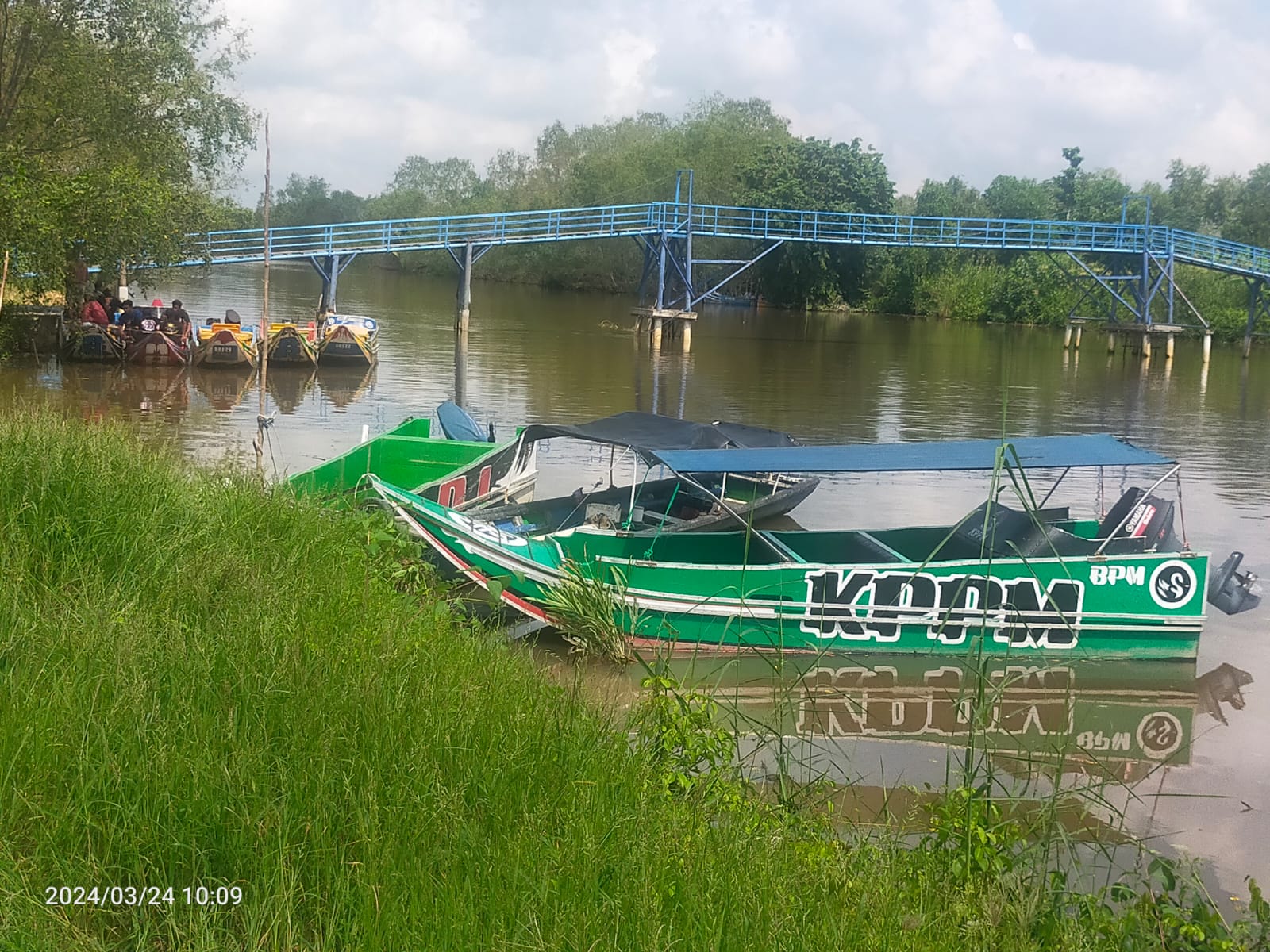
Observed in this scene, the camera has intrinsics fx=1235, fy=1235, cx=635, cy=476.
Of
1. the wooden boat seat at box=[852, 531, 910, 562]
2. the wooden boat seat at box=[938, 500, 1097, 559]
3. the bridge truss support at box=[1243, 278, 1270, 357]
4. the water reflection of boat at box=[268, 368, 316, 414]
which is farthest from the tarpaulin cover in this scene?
the bridge truss support at box=[1243, 278, 1270, 357]

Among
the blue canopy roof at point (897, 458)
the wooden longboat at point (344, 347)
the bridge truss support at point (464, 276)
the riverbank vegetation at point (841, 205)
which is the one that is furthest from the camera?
the riverbank vegetation at point (841, 205)

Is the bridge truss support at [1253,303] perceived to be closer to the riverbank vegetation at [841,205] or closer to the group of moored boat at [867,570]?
the riverbank vegetation at [841,205]

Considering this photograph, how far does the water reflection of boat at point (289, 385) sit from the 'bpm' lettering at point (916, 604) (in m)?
13.3

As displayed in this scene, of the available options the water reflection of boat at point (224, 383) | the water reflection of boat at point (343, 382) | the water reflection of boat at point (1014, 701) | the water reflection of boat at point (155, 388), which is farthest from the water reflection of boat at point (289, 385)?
the water reflection of boat at point (1014, 701)

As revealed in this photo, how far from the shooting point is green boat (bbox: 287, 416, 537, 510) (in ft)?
39.7

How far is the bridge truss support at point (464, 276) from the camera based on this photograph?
3347cm

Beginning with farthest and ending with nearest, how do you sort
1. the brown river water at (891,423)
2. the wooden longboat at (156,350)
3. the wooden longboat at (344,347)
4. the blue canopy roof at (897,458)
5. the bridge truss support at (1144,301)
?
the bridge truss support at (1144,301)
the wooden longboat at (344,347)
the wooden longboat at (156,350)
the blue canopy roof at (897,458)
the brown river water at (891,423)

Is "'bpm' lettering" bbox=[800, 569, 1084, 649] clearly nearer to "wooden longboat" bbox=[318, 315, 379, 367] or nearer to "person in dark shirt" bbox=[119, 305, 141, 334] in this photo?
"person in dark shirt" bbox=[119, 305, 141, 334]

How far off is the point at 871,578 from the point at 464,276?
25.7 metres

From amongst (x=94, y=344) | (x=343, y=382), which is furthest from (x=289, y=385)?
(x=94, y=344)

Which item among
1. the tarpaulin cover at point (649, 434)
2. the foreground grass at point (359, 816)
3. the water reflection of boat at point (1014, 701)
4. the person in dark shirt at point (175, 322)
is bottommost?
the water reflection of boat at point (1014, 701)

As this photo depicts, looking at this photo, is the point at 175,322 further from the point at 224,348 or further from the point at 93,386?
the point at 93,386

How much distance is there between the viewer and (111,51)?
23.5 meters

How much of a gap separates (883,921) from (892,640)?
20.7ft
